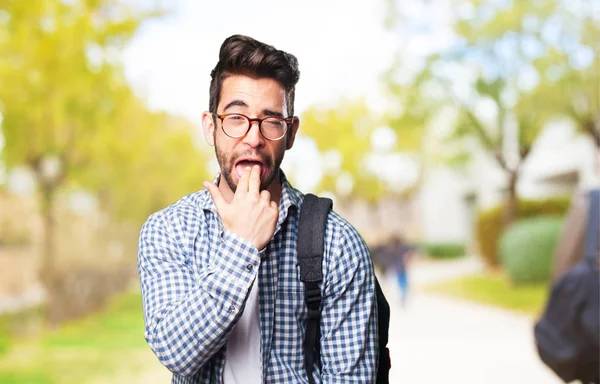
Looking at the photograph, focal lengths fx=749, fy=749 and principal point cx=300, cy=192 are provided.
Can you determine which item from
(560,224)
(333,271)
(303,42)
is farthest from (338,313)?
(303,42)

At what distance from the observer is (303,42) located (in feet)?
37.4

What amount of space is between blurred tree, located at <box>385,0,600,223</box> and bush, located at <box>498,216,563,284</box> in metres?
0.99

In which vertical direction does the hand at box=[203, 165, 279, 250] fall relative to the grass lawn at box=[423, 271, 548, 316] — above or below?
above

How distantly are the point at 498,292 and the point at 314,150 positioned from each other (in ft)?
13.5

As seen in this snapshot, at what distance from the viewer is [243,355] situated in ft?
3.13

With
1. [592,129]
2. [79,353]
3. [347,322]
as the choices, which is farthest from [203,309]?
[592,129]

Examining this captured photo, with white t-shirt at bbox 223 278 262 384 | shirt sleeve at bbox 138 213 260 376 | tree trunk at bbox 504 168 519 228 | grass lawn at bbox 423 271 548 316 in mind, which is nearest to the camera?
shirt sleeve at bbox 138 213 260 376

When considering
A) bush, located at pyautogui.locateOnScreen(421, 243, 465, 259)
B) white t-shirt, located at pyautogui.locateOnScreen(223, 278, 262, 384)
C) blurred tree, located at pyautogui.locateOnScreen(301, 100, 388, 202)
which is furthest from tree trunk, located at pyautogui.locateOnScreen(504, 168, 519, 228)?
white t-shirt, located at pyautogui.locateOnScreen(223, 278, 262, 384)

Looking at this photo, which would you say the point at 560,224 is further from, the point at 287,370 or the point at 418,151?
the point at 287,370

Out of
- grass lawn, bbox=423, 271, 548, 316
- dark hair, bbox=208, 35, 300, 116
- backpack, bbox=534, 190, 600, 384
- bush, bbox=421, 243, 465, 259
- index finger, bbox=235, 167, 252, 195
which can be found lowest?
grass lawn, bbox=423, 271, 548, 316

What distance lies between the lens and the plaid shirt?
2.99 ft

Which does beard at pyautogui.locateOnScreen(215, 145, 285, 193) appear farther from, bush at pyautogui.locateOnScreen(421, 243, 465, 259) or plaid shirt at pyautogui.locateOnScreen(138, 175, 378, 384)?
bush at pyautogui.locateOnScreen(421, 243, 465, 259)

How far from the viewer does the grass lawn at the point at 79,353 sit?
6785 mm

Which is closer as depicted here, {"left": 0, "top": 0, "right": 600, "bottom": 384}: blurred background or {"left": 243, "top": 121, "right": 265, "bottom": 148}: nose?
{"left": 243, "top": 121, "right": 265, "bottom": 148}: nose
